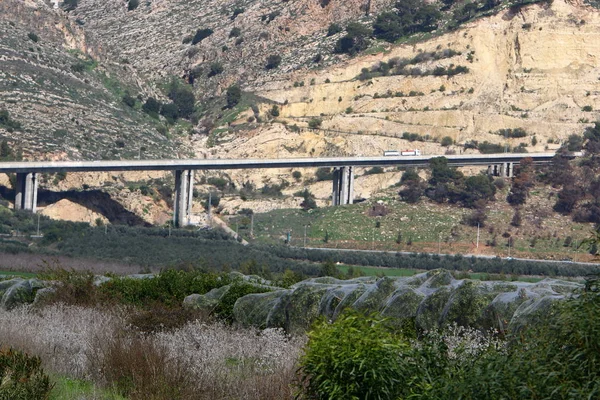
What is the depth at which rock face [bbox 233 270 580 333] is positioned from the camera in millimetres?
18844

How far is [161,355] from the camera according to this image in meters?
15.0

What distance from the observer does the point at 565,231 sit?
Answer: 276 feet

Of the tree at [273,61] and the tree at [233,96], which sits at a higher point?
the tree at [273,61]

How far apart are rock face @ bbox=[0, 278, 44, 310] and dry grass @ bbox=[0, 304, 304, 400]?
210 inches

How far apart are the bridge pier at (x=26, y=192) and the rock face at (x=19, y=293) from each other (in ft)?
164

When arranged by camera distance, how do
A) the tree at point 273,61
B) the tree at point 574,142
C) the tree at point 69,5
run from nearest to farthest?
1. the tree at point 574,142
2. the tree at point 273,61
3. the tree at point 69,5

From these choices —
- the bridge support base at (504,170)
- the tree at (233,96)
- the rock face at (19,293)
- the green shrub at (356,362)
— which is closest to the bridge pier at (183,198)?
the tree at (233,96)

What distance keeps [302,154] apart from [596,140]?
26.8m

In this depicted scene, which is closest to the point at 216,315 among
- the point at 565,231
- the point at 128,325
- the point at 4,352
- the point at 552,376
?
the point at 128,325

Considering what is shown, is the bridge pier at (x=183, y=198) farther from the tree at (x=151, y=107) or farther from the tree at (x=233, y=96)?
the tree at (x=151, y=107)

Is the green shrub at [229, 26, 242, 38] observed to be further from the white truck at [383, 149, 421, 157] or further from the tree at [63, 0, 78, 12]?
the white truck at [383, 149, 421, 157]

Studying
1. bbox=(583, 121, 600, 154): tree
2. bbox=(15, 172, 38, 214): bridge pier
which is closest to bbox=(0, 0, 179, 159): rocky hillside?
bbox=(15, 172, 38, 214): bridge pier

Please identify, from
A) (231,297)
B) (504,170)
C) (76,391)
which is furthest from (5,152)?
(76,391)

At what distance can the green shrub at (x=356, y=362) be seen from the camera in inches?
434
